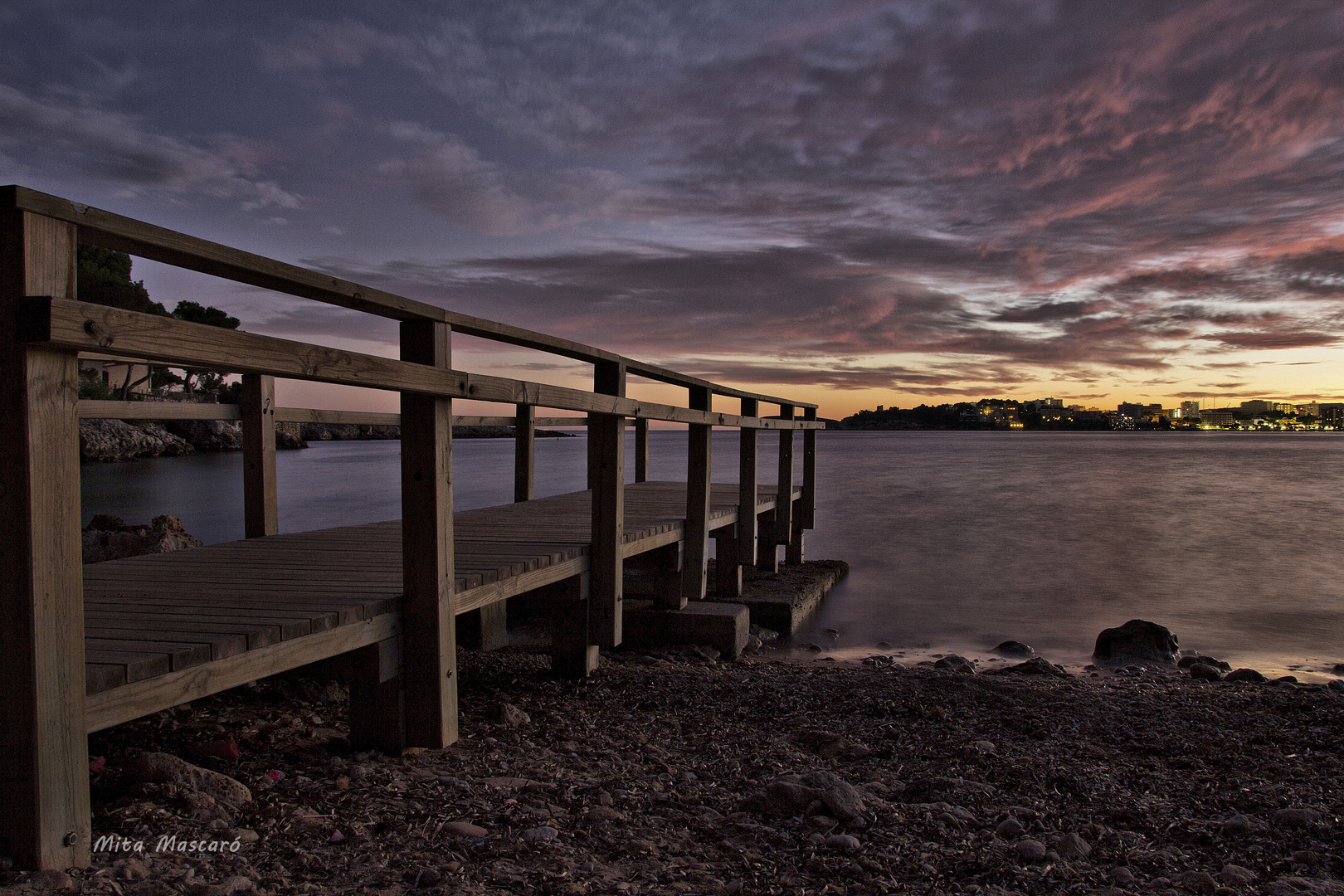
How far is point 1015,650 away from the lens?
7.47 m

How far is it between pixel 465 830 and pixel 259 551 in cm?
242

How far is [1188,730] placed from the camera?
3.94 meters

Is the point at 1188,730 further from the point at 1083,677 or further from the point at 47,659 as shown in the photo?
the point at 47,659

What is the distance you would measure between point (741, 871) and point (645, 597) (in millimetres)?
4581

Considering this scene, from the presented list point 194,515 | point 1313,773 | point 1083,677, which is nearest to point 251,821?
point 1313,773

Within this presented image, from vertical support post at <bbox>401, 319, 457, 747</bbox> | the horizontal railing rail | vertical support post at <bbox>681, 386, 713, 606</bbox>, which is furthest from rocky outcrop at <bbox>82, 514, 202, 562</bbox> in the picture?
the horizontal railing rail

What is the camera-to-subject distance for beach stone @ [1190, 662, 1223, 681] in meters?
6.02

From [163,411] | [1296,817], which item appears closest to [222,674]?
[163,411]

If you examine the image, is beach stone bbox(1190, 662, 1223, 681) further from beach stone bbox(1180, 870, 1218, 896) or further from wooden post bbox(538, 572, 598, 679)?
wooden post bbox(538, 572, 598, 679)

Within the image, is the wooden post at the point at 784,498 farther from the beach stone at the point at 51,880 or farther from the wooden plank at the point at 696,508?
the beach stone at the point at 51,880

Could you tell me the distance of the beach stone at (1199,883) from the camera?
2305 millimetres

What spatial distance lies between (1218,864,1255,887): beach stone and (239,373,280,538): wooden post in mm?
4751

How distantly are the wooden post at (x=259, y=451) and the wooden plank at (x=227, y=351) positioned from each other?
2275 millimetres

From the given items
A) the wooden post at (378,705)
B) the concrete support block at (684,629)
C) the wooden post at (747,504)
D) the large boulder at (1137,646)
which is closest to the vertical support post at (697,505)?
the concrete support block at (684,629)
